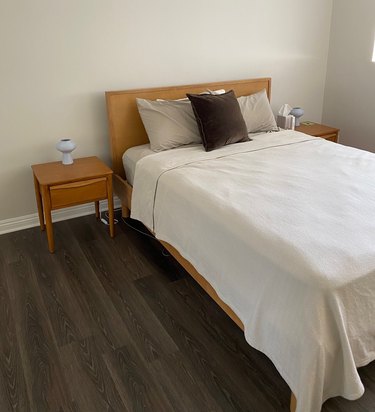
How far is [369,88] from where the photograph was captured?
360cm

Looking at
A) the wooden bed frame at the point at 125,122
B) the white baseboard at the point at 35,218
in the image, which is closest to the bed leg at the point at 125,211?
the wooden bed frame at the point at 125,122

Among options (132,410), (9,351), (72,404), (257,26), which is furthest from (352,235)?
(257,26)

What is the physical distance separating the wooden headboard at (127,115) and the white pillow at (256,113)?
365 millimetres

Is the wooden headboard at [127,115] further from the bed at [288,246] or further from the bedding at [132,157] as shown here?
the bed at [288,246]

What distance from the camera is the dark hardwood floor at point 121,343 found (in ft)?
5.20

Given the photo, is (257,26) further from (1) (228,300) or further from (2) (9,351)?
(2) (9,351)

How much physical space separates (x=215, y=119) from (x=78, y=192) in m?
1.06

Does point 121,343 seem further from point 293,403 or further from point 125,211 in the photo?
point 125,211

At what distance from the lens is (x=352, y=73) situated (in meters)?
3.71

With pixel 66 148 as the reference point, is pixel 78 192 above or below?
below

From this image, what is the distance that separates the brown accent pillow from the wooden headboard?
1.28 ft

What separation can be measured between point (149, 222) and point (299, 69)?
2410mm

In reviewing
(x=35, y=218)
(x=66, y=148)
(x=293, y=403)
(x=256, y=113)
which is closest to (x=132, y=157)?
(x=66, y=148)

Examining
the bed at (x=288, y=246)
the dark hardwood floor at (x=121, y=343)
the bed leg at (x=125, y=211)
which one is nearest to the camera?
the bed at (x=288, y=246)
